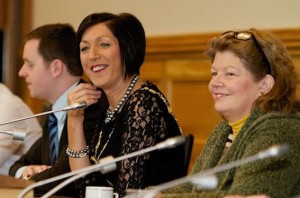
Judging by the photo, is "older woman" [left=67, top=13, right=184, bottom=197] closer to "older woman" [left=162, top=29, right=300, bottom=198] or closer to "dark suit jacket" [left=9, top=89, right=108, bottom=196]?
"dark suit jacket" [left=9, top=89, right=108, bottom=196]

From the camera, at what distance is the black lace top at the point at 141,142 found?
2748mm

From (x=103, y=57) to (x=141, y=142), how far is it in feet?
1.70

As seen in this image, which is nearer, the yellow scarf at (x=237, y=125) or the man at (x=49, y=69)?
the yellow scarf at (x=237, y=125)

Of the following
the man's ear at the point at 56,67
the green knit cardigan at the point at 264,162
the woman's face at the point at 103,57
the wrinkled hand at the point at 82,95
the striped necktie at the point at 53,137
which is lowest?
the striped necktie at the point at 53,137

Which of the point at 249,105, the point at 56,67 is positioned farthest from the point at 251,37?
the point at 56,67

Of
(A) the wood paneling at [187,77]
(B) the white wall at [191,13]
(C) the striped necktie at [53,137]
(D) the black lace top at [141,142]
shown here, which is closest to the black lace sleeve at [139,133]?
(D) the black lace top at [141,142]

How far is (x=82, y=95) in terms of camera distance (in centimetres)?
318

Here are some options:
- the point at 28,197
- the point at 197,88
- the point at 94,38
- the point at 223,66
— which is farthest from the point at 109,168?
the point at 197,88

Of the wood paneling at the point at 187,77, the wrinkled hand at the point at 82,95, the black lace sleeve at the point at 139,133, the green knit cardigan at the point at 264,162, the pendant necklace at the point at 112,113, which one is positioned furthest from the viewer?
the wood paneling at the point at 187,77

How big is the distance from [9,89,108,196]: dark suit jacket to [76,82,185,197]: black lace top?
0.17 meters

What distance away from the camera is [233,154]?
241cm

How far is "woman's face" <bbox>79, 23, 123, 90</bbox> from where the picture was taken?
122 inches

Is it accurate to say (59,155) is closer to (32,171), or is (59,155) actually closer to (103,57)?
(32,171)

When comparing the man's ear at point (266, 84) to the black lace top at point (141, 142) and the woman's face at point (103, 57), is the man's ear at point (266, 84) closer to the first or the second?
the black lace top at point (141, 142)
